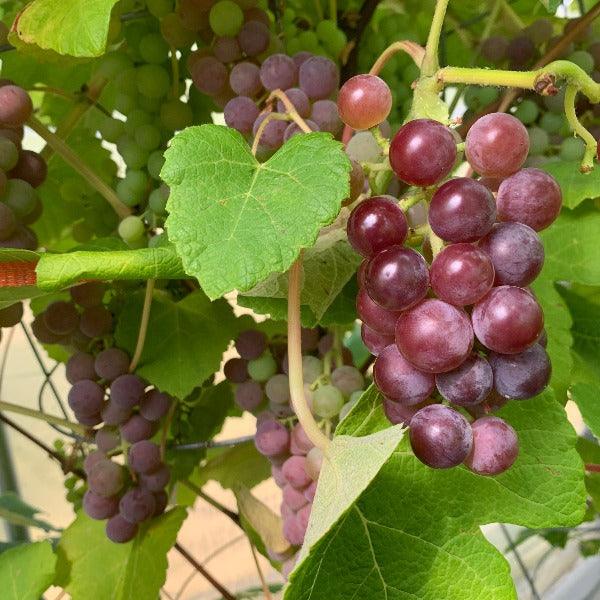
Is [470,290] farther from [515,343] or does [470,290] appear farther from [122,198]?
[122,198]

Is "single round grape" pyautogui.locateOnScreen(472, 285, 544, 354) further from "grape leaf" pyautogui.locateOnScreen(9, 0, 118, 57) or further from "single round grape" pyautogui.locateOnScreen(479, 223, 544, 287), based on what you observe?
"grape leaf" pyautogui.locateOnScreen(9, 0, 118, 57)

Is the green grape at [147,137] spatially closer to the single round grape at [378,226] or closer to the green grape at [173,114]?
the green grape at [173,114]

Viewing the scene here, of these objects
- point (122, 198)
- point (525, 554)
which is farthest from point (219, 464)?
point (525, 554)

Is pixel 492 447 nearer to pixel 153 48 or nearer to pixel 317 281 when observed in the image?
pixel 317 281

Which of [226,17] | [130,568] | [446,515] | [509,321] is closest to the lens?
[509,321]

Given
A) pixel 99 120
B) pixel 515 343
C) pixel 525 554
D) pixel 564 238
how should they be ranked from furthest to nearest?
pixel 525 554
pixel 99 120
pixel 564 238
pixel 515 343

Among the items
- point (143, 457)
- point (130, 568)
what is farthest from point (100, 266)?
point (130, 568)
